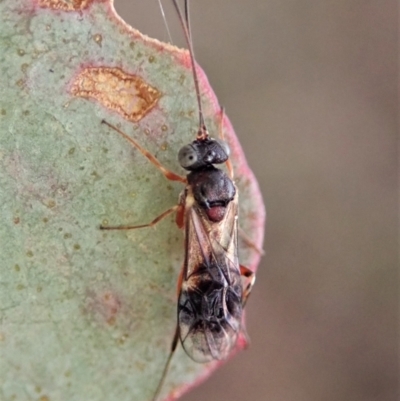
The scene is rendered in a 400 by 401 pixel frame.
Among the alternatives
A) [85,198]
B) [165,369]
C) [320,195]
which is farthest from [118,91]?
[320,195]

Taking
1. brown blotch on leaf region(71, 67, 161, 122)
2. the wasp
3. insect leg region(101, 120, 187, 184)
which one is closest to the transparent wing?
the wasp

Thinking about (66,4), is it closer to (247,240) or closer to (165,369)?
(247,240)

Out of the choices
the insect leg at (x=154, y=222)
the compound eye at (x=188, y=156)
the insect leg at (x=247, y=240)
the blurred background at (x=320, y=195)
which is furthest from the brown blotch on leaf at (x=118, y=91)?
the blurred background at (x=320, y=195)

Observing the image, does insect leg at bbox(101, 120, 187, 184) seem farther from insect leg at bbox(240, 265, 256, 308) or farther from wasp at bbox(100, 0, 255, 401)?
insect leg at bbox(240, 265, 256, 308)

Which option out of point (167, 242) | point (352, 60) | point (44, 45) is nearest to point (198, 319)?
point (167, 242)

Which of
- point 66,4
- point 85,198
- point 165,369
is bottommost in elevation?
point 165,369

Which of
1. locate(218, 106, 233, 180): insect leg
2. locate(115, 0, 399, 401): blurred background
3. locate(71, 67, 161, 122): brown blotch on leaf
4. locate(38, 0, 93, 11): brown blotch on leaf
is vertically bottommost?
locate(115, 0, 399, 401): blurred background
